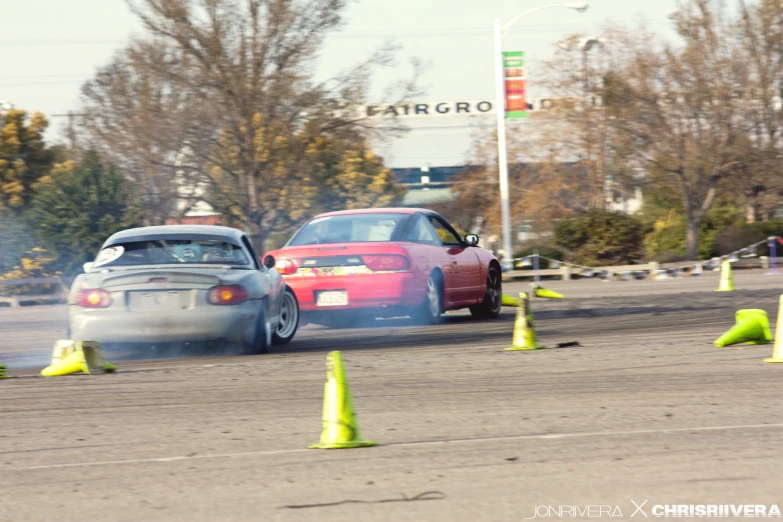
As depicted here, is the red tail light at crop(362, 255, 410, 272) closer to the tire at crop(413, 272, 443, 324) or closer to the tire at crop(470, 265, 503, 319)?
the tire at crop(413, 272, 443, 324)

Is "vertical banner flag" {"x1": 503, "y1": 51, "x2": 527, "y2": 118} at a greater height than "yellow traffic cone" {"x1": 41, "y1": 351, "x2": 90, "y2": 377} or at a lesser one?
greater

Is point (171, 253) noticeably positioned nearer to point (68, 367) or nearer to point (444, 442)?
point (68, 367)

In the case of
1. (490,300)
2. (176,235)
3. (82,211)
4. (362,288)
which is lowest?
(490,300)

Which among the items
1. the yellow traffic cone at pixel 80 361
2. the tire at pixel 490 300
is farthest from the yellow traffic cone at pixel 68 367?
the tire at pixel 490 300

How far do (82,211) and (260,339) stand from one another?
89.5 ft

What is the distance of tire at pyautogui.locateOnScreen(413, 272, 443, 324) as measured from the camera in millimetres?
14112

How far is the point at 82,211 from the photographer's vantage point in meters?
37.3

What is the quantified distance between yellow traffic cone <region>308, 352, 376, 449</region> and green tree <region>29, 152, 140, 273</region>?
31109mm

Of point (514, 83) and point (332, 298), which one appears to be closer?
point (332, 298)

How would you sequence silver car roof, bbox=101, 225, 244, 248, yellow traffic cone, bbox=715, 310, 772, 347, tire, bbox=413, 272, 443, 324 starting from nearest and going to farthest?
yellow traffic cone, bbox=715, 310, 772, 347
silver car roof, bbox=101, 225, 244, 248
tire, bbox=413, 272, 443, 324

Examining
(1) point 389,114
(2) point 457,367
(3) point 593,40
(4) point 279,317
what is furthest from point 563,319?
(3) point 593,40

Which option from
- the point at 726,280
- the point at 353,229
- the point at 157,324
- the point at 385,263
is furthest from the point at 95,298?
the point at 726,280

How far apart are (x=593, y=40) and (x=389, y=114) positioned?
1131 centimetres

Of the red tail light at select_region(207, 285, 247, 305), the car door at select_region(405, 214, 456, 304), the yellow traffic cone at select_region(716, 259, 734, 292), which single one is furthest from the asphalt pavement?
the yellow traffic cone at select_region(716, 259, 734, 292)
